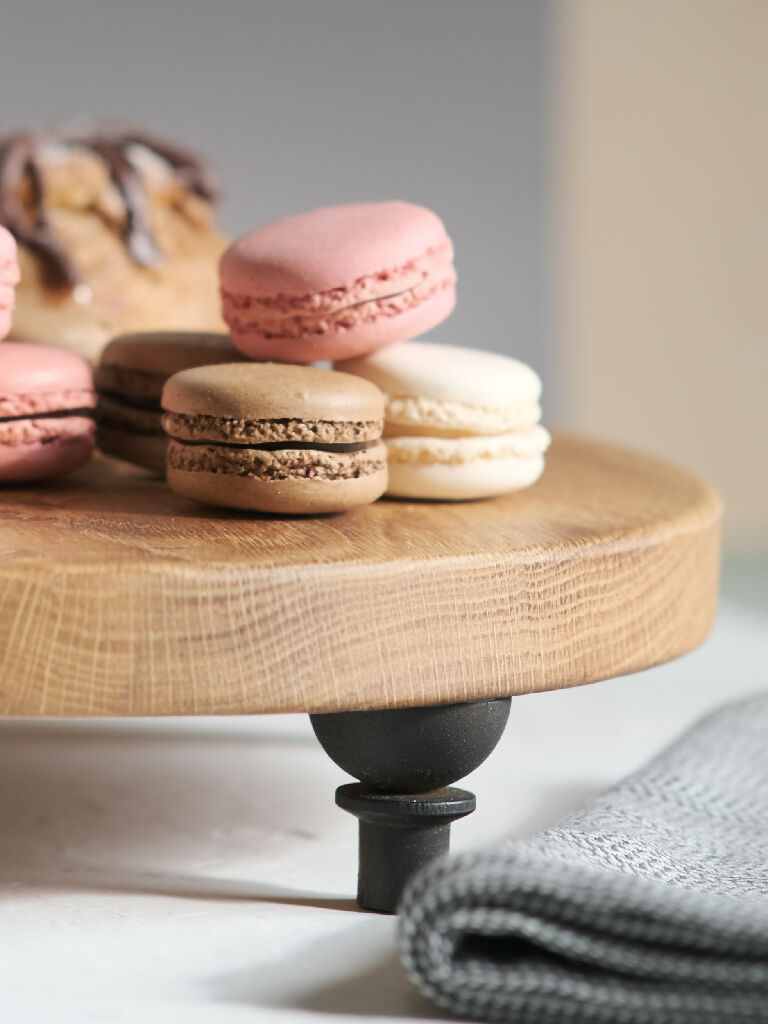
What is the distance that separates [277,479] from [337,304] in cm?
13

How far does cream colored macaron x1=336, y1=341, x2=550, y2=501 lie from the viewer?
0.77 m

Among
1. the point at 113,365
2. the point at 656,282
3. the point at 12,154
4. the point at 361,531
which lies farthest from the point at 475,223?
the point at 361,531

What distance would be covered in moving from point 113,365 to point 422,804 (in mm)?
347

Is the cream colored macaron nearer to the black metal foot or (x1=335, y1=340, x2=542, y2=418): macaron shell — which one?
(x1=335, y1=340, x2=542, y2=418): macaron shell

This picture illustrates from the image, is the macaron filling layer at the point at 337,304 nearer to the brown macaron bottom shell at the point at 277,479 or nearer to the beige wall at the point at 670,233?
the brown macaron bottom shell at the point at 277,479

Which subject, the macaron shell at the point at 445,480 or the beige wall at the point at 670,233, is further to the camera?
the beige wall at the point at 670,233

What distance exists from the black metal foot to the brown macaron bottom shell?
0.35 ft

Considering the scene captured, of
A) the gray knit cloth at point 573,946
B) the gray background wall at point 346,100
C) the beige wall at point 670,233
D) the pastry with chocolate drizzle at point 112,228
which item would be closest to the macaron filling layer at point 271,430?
the gray knit cloth at point 573,946

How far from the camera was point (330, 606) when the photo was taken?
60 centimetres

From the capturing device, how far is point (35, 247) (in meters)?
1.13

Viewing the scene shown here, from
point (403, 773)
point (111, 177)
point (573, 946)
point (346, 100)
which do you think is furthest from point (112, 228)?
point (346, 100)

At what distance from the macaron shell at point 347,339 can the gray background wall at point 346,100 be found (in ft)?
5.47

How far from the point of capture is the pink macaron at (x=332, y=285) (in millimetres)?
761

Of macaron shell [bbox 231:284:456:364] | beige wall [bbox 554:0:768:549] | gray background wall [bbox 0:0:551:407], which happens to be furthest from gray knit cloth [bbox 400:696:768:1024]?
beige wall [bbox 554:0:768:549]
